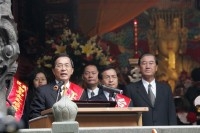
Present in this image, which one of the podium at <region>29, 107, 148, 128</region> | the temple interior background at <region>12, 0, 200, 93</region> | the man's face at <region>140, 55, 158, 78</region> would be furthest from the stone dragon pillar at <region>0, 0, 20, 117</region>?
the temple interior background at <region>12, 0, 200, 93</region>

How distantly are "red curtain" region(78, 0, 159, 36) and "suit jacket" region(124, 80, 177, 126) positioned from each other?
23.1ft

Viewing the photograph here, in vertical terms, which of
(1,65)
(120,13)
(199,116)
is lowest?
(199,116)

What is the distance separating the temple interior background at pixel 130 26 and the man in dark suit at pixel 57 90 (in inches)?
274

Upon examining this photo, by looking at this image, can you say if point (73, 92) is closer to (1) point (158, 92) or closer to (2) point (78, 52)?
(1) point (158, 92)

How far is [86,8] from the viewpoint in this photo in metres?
15.6

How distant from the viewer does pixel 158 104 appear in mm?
8484

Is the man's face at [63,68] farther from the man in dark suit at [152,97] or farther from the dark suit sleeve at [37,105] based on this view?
the man in dark suit at [152,97]

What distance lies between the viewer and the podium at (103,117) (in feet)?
20.8

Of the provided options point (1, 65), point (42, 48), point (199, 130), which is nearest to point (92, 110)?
point (199, 130)

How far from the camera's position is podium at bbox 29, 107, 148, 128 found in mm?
6332

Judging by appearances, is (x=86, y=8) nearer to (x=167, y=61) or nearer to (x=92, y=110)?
(x=167, y=61)

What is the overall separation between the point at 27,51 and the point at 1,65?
7.11 m

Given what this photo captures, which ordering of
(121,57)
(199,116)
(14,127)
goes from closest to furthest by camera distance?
(14,127)
(199,116)
(121,57)

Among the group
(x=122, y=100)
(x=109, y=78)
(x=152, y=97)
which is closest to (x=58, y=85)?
(x=122, y=100)
